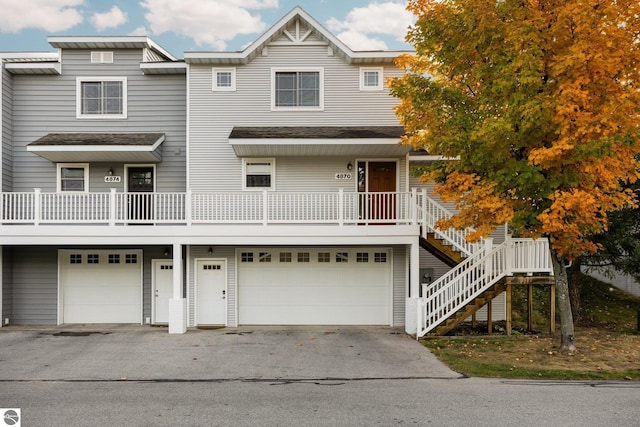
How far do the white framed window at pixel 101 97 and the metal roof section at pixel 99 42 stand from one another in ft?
3.48

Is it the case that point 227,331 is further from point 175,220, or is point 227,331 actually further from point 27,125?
point 27,125

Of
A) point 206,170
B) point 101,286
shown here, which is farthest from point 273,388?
point 101,286

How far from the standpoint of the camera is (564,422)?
22.6ft

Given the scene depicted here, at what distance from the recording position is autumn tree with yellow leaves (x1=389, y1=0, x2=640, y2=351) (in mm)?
9617

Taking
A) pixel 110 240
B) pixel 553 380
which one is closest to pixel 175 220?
pixel 110 240

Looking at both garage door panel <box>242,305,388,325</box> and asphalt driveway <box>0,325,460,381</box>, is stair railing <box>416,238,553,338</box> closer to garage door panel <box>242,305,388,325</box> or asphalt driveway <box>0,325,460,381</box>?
asphalt driveway <box>0,325,460,381</box>

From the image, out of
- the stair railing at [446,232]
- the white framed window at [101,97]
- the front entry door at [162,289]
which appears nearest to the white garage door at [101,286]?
the front entry door at [162,289]

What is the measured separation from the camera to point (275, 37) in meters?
15.6

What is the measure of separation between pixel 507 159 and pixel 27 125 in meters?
15.2

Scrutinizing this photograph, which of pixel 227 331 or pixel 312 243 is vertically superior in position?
pixel 312 243

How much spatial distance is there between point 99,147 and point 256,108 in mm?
5027

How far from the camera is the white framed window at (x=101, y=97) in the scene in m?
16.1

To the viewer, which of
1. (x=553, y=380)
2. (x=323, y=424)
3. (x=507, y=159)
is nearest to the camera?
(x=323, y=424)

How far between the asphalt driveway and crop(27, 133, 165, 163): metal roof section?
549cm
